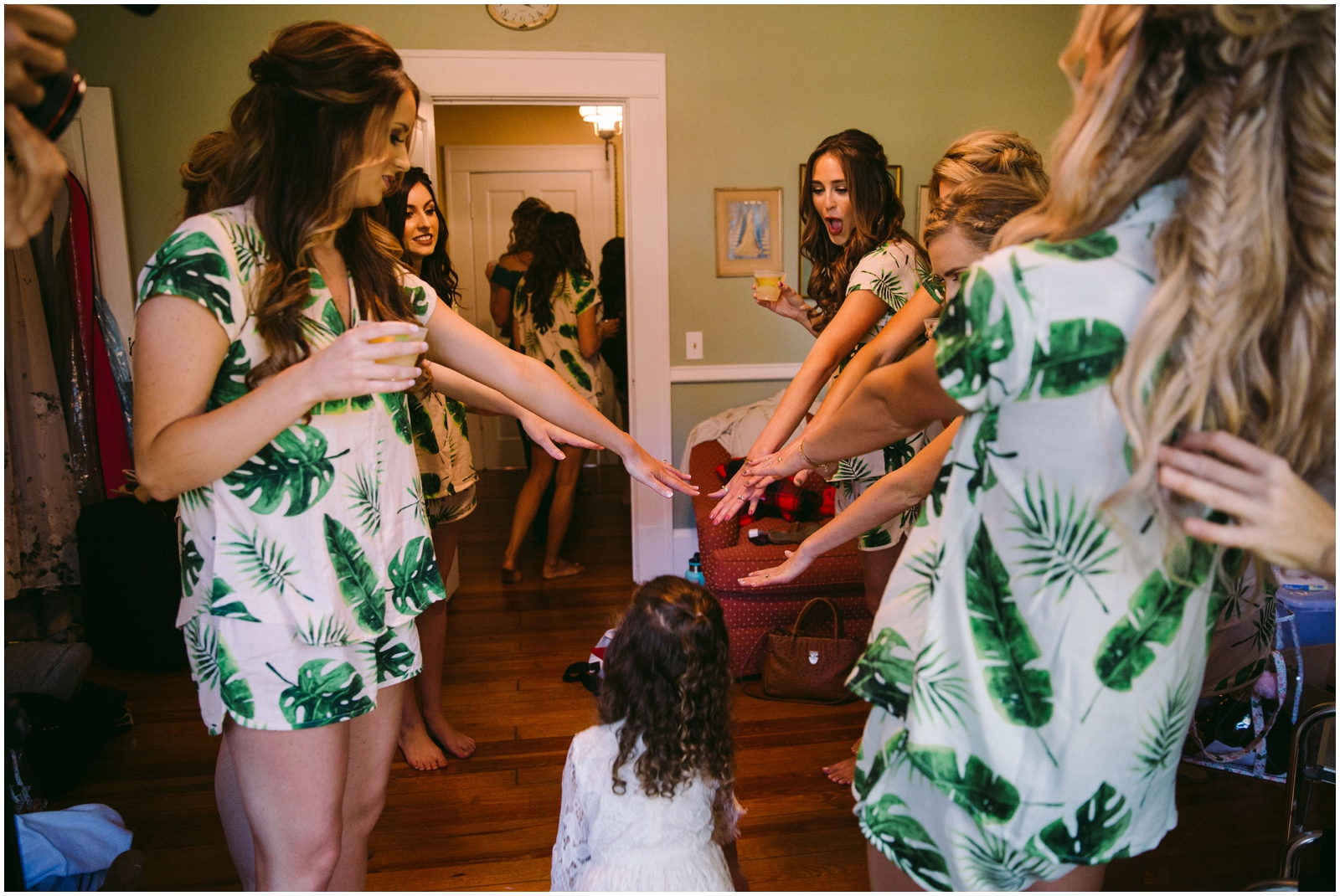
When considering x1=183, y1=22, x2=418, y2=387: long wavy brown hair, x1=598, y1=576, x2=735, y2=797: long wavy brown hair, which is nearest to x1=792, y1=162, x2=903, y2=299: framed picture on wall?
x1=598, y1=576, x2=735, y2=797: long wavy brown hair

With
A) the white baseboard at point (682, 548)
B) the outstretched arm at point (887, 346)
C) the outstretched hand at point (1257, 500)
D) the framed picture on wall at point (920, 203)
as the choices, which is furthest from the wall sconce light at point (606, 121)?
the outstretched hand at point (1257, 500)

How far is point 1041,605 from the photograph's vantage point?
0.88 metres

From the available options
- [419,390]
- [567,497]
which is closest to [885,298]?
[419,390]

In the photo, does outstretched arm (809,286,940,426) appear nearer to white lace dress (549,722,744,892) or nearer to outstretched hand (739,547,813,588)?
outstretched hand (739,547,813,588)

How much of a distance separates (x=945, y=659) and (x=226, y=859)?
1986 mm

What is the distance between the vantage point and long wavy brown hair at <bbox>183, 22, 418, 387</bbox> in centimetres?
112

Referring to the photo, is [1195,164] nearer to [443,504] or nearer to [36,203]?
[36,203]

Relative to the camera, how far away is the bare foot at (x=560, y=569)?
421 cm

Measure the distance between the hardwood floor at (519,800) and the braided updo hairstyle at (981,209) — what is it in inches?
52.9

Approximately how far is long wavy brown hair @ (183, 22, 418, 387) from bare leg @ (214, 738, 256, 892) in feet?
2.53

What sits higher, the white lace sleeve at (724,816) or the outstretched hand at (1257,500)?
the outstretched hand at (1257,500)

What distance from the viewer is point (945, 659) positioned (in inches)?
36.3

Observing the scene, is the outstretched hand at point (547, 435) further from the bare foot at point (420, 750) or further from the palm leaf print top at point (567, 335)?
the palm leaf print top at point (567, 335)

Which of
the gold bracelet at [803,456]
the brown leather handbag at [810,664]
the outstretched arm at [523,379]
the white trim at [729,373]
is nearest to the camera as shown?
the outstretched arm at [523,379]
